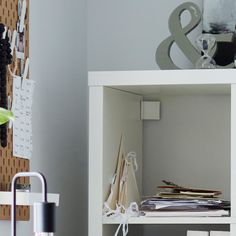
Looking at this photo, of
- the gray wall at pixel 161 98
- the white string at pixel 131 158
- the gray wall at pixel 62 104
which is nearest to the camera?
the gray wall at pixel 62 104

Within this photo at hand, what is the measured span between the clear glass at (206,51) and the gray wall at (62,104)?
0.47 metres

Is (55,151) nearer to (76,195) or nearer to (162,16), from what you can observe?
(76,195)

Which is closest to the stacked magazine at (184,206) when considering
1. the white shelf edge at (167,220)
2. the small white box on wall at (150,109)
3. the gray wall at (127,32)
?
the white shelf edge at (167,220)

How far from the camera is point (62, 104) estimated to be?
2336 mm

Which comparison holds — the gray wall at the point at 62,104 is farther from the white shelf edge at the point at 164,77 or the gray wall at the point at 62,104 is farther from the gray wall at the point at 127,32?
the white shelf edge at the point at 164,77

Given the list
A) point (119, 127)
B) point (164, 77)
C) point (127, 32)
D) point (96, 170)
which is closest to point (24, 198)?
point (96, 170)

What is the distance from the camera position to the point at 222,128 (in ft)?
8.09

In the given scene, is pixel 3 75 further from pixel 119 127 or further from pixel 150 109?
pixel 150 109

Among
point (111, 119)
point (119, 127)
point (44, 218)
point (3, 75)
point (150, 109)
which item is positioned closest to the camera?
point (44, 218)

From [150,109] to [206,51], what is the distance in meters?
0.40

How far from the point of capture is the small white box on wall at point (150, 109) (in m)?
2.50

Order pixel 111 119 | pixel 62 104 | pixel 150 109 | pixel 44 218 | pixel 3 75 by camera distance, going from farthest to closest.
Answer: pixel 150 109 < pixel 62 104 < pixel 111 119 < pixel 3 75 < pixel 44 218

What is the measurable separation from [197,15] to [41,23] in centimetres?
51

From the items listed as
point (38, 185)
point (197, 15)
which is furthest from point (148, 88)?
point (38, 185)
